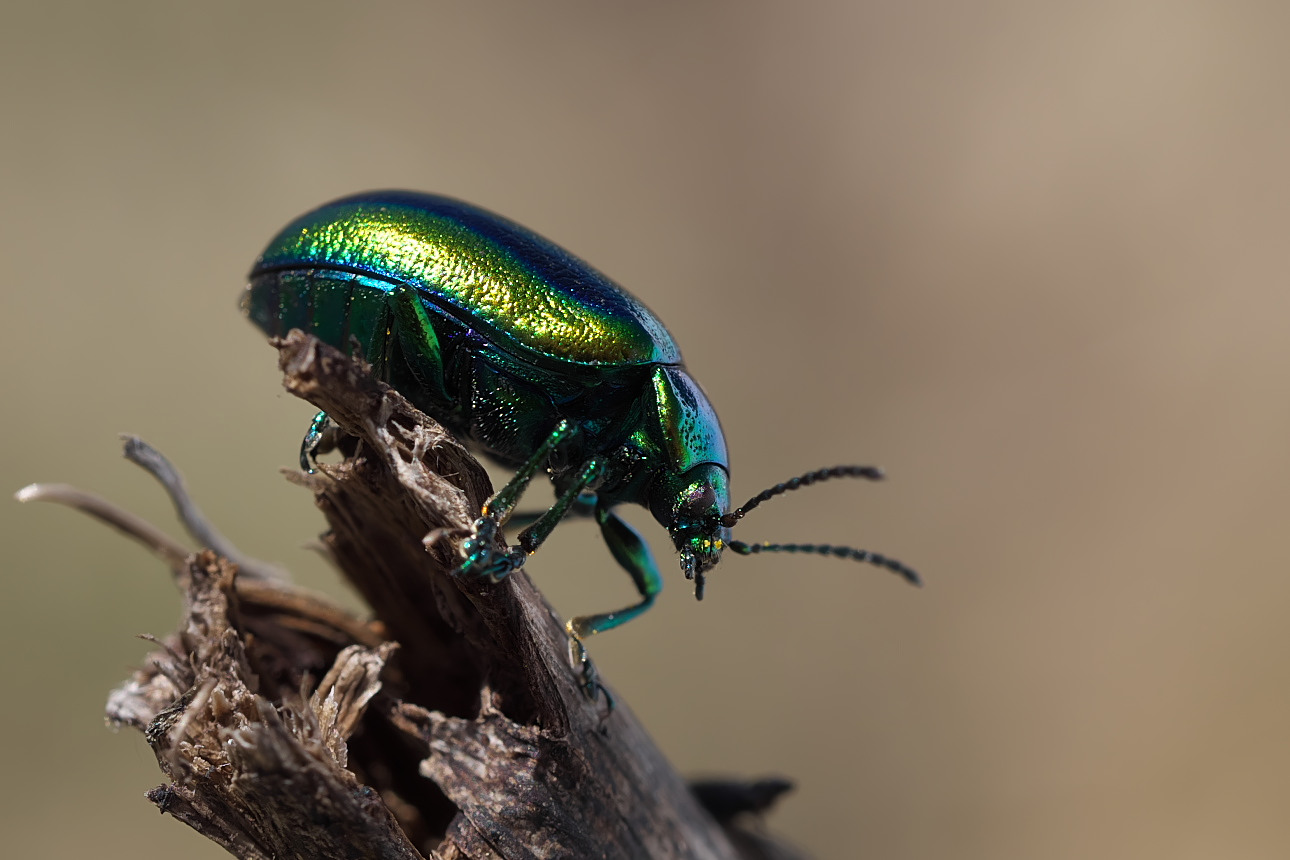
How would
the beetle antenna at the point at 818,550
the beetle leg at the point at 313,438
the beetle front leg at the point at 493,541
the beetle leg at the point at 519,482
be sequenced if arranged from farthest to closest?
the beetle antenna at the point at 818,550, the beetle leg at the point at 313,438, the beetle leg at the point at 519,482, the beetle front leg at the point at 493,541

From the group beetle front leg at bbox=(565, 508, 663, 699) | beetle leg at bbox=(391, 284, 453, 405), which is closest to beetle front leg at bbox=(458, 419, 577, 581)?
beetle leg at bbox=(391, 284, 453, 405)

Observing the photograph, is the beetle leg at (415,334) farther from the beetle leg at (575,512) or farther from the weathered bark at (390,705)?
the beetle leg at (575,512)

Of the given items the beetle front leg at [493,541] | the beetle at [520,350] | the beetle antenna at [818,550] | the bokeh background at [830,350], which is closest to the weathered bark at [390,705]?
the beetle front leg at [493,541]

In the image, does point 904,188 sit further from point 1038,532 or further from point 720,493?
point 720,493

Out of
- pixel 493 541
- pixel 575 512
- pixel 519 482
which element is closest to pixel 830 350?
pixel 575 512

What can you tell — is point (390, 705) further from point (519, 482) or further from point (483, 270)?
point (483, 270)
